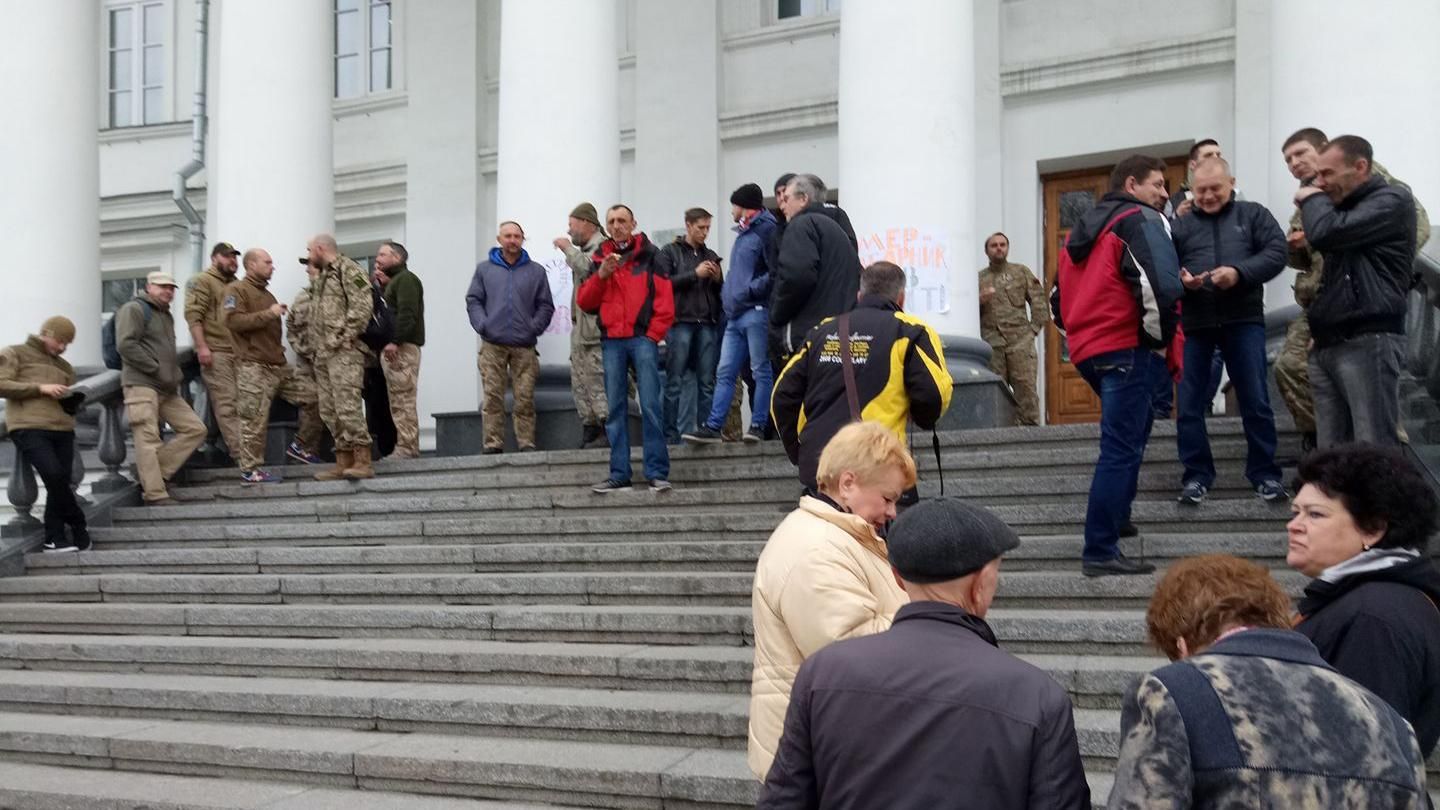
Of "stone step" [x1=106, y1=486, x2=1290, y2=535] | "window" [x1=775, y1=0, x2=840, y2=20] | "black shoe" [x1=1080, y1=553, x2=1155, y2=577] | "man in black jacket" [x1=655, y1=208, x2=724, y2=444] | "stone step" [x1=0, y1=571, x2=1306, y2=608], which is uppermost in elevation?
"window" [x1=775, y1=0, x2=840, y2=20]

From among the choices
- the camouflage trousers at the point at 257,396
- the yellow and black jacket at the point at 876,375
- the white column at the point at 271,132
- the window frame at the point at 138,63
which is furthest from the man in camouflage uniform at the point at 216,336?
the window frame at the point at 138,63

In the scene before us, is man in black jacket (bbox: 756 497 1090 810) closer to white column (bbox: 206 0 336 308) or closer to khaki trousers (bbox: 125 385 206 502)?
khaki trousers (bbox: 125 385 206 502)

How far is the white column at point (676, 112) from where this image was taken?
598 inches

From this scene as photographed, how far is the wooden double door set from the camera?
535 inches

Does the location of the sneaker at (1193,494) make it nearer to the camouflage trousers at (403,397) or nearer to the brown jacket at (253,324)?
the camouflage trousers at (403,397)

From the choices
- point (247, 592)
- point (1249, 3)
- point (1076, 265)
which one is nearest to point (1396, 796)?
point (1076, 265)

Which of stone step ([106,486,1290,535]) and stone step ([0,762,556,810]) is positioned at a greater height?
stone step ([106,486,1290,535])

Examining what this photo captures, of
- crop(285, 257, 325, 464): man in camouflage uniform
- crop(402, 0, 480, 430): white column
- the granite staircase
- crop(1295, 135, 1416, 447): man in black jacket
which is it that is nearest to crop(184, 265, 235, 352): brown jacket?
crop(285, 257, 325, 464): man in camouflage uniform

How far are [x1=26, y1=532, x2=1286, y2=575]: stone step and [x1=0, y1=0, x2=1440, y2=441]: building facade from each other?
3162mm

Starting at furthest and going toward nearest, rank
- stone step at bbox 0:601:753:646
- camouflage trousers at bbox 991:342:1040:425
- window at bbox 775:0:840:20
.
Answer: window at bbox 775:0:840:20, camouflage trousers at bbox 991:342:1040:425, stone step at bbox 0:601:753:646

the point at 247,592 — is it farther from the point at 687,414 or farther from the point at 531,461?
the point at 687,414

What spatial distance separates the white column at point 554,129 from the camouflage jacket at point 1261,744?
9603 millimetres

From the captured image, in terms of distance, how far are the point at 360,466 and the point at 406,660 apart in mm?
3711

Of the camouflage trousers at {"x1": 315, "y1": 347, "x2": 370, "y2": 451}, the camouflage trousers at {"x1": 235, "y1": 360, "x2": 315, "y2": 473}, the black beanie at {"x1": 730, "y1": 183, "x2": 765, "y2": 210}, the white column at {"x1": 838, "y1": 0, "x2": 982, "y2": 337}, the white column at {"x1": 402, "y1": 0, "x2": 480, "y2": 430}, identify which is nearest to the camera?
the black beanie at {"x1": 730, "y1": 183, "x2": 765, "y2": 210}
